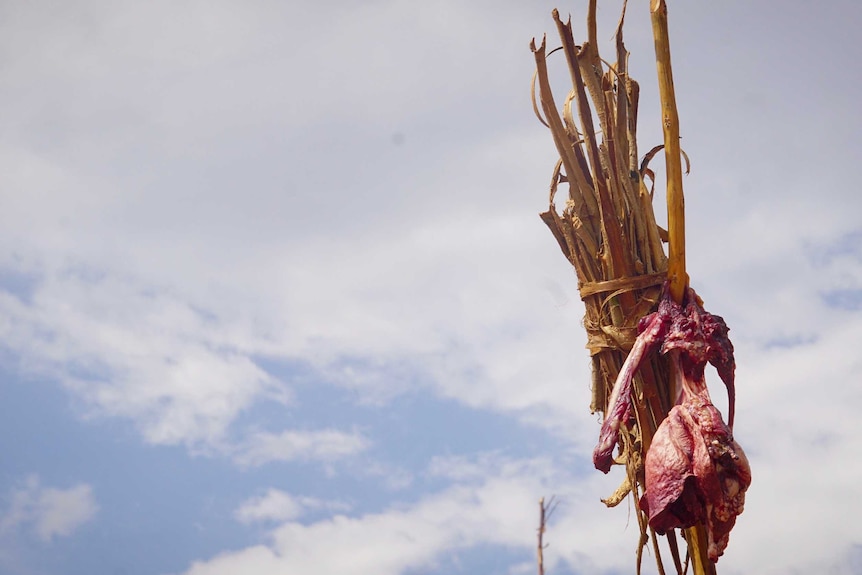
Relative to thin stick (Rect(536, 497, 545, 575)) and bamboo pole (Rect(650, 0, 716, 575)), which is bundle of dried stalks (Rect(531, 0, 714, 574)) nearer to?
bamboo pole (Rect(650, 0, 716, 575))

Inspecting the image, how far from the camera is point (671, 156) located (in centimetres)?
371

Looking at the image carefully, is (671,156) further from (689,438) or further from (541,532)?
(541,532)

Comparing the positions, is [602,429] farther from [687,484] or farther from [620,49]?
[620,49]

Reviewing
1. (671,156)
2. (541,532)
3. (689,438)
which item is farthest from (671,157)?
(541,532)

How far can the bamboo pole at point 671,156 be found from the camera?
3.64m

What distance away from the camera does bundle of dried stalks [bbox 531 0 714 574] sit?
12.1ft

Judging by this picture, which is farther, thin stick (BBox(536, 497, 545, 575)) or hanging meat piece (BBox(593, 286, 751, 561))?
thin stick (BBox(536, 497, 545, 575))

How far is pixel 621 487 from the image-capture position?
12.7 ft

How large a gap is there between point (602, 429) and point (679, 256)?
79cm

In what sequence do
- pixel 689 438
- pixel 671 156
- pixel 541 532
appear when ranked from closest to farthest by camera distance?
pixel 689 438 < pixel 671 156 < pixel 541 532

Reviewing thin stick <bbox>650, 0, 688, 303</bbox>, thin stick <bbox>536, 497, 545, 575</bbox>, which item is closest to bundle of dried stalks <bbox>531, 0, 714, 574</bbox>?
thin stick <bbox>650, 0, 688, 303</bbox>

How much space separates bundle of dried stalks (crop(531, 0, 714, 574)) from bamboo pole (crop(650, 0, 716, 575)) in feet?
0.31

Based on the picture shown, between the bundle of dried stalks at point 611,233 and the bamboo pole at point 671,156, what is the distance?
0.09 metres

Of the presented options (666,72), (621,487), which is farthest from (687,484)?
(666,72)
